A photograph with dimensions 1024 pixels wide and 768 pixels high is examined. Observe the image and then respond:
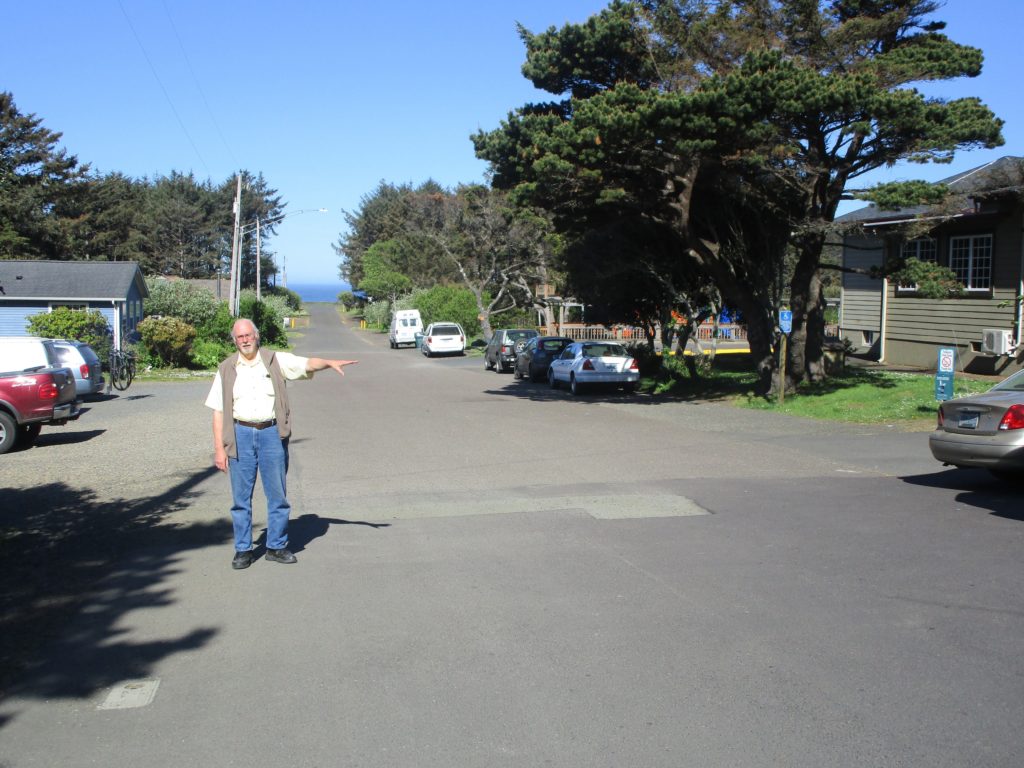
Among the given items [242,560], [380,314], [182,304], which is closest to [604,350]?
[242,560]

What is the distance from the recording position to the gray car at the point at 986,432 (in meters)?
9.30

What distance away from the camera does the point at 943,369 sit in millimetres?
16016

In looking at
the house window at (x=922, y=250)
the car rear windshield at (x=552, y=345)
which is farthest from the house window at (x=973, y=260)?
the car rear windshield at (x=552, y=345)

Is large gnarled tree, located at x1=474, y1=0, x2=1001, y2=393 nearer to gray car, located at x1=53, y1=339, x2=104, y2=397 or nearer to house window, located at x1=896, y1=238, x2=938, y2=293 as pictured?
house window, located at x1=896, y1=238, x2=938, y2=293

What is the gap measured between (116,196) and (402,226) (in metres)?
28.8

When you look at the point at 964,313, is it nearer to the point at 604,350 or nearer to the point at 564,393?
the point at 604,350

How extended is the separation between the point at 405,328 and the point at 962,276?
37.6 metres

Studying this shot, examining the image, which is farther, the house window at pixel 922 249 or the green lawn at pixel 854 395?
the house window at pixel 922 249

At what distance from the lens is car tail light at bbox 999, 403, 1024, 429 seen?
9.33m

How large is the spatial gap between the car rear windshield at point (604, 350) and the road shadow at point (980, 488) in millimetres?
13859

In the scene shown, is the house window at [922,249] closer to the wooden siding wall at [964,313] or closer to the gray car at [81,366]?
the wooden siding wall at [964,313]

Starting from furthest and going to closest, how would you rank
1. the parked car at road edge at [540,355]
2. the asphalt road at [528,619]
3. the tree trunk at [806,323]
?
the parked car at road edge at [540,355] < the tree trunk at [806,323] < the asphalt road at [528,619]

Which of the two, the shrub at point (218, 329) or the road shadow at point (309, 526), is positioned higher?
the shrub at point (218, 329)

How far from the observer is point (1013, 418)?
938 centimetres
